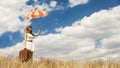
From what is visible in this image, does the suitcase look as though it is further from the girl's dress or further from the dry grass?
the dry grass

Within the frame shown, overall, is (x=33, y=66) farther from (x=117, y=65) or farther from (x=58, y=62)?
(x=117, y=65)

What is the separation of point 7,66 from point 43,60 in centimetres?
267

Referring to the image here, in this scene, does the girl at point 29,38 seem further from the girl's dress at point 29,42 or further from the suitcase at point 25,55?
the suitcase at point 25,55

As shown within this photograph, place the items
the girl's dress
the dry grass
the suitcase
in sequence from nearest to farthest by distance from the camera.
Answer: the dry grass → the suitcase → the girl's dress

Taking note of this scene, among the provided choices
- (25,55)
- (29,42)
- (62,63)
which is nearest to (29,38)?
(29,42)

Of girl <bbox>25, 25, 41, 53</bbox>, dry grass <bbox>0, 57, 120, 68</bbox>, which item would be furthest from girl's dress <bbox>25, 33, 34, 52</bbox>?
dry grass <bbox>0, 57, 120, 68</bbox>

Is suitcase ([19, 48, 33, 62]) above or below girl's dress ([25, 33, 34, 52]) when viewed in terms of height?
below

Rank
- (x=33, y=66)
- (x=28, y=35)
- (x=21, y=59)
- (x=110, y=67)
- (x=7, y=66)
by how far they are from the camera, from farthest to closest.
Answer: (x=28, y=35) < (x=21, y=59) < (x=110, y=67) < (x=33, y=66) < (x=7, y=66)

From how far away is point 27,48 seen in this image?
12672mm

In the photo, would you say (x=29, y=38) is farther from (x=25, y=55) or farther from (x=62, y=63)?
(x=62, y=63)

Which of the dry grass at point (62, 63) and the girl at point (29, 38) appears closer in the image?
the dry grass at point (62, 63)

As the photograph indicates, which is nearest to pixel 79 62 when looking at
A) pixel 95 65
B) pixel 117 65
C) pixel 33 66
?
pixel 95 65

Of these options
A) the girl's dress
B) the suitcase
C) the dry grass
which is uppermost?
the girl's dress

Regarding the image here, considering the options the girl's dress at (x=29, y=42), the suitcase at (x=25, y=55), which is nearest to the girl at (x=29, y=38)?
the girl's dress at (x=29, y=42)
